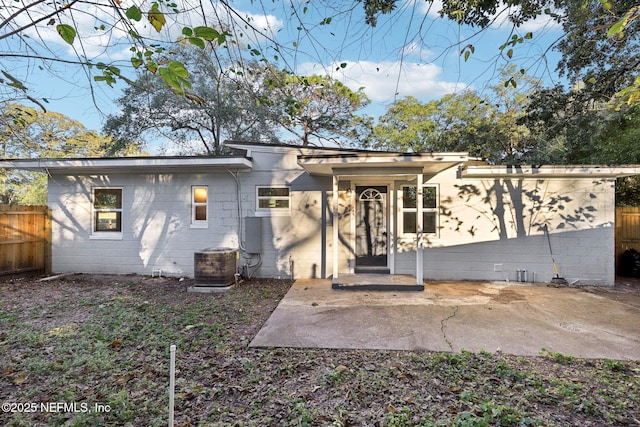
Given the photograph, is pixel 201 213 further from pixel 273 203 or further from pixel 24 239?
pixel 24 239

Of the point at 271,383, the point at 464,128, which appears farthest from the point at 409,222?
the point at 464,128

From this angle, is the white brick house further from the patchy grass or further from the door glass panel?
the patchy grass

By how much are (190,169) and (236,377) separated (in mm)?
5803

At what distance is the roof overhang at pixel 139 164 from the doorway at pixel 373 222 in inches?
113

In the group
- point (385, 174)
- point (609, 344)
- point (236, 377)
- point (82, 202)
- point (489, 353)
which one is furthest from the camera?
point (82, 202)

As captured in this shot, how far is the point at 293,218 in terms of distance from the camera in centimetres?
755

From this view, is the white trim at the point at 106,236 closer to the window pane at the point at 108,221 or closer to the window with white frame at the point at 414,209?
the window pane at the point at 108,221

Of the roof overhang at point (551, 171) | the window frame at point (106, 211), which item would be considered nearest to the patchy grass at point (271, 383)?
the window frame at point (106, 211)

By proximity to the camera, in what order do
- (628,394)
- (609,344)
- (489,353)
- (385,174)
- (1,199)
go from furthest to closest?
(1,199) < (385,174) < (609,344) < (489,353) < (628,394)

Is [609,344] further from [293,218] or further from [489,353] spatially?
[293,218]

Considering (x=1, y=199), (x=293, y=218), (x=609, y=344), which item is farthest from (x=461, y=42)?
(x=1, y=199)

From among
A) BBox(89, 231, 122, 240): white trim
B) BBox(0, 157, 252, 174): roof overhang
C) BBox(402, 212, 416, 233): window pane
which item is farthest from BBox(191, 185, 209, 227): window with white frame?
BBox(402, 212, 416, 233): window pane

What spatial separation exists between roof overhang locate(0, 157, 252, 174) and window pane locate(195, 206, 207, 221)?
3.12 ft

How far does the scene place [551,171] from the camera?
6.75 meters
